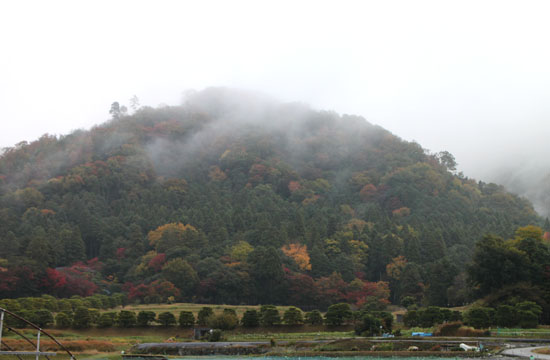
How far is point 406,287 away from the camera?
90250 millimetres

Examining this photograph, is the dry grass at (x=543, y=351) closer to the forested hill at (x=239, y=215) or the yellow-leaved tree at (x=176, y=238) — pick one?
the forested hill at (x=239, y=215)

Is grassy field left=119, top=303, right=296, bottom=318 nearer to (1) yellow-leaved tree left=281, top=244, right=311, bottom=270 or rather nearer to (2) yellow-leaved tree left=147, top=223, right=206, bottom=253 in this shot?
(1) yellow-leaved tree left=281, top=244, right=311, bottom=270

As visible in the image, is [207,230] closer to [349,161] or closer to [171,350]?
[171,350]

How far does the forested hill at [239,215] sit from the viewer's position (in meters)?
90.8

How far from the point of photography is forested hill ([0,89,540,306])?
298ft

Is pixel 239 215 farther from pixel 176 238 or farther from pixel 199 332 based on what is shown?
pixel 199 332

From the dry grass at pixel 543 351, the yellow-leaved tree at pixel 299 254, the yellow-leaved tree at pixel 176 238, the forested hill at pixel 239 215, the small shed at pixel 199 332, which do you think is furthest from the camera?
the yellow-leaved tree at pixel 176 238

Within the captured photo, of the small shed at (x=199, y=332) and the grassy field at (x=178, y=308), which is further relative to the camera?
the grassy field at (x=178, y=308)

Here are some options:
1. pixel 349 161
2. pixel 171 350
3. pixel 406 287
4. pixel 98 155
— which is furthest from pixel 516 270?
pixel 98 155

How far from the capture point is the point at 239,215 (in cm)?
11906

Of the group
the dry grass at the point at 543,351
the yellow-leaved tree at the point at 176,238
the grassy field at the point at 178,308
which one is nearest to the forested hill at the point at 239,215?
the yellow-leaved tree at the point at 176,238

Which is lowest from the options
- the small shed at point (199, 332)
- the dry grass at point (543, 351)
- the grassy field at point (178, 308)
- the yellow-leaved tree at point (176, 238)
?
the dry grass at point (543, 351)

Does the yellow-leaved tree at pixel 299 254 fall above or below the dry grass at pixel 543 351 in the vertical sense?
above

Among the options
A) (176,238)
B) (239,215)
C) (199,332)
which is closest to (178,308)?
(199,332)
